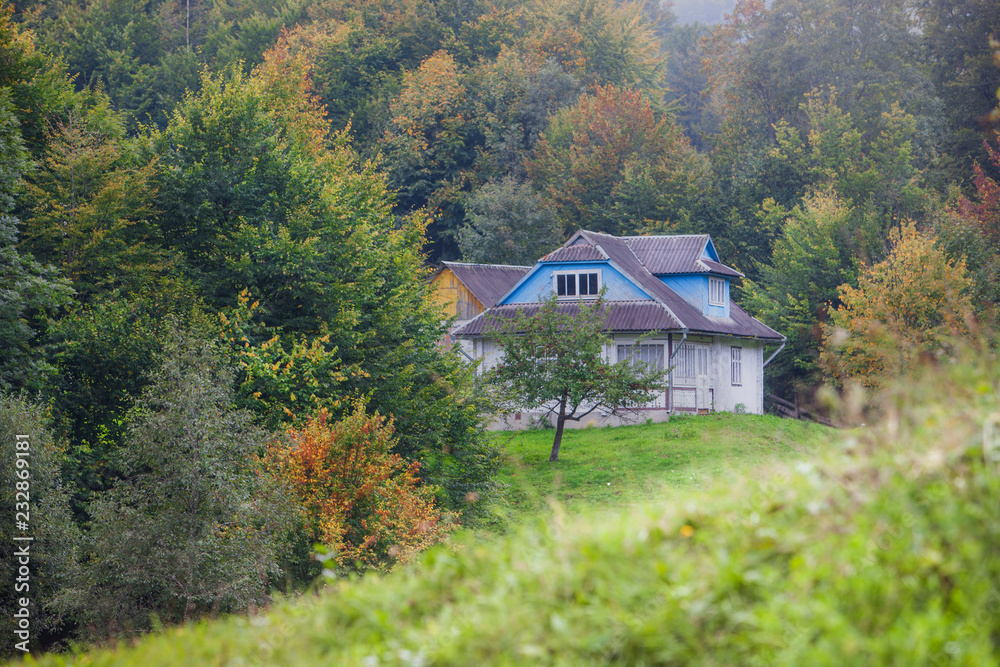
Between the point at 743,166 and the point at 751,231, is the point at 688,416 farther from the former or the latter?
the point at 743,166

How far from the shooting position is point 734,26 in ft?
208

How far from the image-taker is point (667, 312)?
34.0m

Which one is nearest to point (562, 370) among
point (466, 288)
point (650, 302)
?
point (650, 302)

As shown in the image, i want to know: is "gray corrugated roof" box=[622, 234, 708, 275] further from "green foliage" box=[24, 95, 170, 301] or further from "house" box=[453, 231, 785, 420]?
"green foliage" box=[24, 95, 170, 301]

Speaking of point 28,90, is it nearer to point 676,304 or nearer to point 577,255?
point 577,255

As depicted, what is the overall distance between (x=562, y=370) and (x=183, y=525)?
672 inches

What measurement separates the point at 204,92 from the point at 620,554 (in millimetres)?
24151

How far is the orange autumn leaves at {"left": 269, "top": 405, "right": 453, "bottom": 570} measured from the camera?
53.2 ft

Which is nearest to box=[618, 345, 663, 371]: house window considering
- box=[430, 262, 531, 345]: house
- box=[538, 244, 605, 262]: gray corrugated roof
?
box=[538, 244, 605, 262]: gray corrugated roof

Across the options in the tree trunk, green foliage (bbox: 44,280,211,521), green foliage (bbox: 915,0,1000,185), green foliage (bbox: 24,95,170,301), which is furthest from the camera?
green foliage (bbox: 915,0,1000,185)

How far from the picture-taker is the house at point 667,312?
3438 centimetres

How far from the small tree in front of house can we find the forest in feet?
11.6

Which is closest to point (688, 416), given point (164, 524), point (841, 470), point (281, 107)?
point (281, 107)

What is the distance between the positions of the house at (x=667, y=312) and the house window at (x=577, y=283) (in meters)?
0.04
